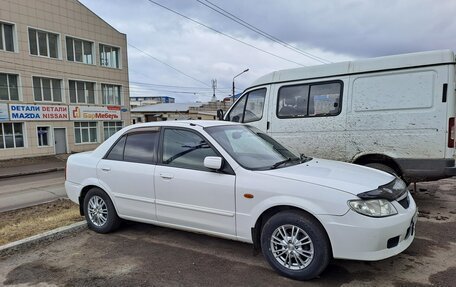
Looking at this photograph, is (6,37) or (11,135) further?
(11,135)

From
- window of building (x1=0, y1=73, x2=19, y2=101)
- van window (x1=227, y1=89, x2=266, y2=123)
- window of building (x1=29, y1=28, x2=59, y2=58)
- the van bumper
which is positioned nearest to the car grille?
the van bumper

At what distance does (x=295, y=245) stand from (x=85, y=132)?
90.7 ft

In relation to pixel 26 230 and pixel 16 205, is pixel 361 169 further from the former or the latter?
pixel 16 205

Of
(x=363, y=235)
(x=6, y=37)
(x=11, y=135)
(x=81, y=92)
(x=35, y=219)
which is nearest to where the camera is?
(x=363, y=235)

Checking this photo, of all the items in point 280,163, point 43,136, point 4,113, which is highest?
point 4,113

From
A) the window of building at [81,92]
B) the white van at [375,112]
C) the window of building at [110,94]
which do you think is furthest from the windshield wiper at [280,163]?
the window of building at [110,94]

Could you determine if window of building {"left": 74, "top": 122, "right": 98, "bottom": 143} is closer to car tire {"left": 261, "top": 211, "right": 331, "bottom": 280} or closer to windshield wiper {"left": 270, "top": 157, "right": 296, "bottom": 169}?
windshield wiper {"left": 270, "top": 157, "right": 296, "bottom": 169}

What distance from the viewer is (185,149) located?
14.4 feet

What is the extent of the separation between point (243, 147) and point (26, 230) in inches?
154

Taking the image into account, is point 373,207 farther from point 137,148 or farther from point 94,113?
point 94,113

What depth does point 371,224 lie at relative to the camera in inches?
125

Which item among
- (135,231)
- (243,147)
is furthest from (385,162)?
(135,231)

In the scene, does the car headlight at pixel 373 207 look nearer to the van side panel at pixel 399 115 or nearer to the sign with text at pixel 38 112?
the van side panel at pixel 399 115

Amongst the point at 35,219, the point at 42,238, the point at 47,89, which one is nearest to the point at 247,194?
the point at 42,238
